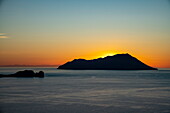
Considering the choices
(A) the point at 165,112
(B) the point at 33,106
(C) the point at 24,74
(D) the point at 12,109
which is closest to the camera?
(A) the point at 165,112

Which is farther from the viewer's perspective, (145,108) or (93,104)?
(93,104)

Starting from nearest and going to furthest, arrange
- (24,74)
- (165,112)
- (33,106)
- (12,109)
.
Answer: (165,112) < (12,109) < (33,106) < (24,74)

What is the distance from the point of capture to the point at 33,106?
859 inches

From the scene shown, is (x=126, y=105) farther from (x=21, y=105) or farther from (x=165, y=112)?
(x=21, y=105)

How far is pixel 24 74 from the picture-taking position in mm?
88250

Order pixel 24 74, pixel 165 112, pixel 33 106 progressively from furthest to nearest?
pixel 24 74, pixel 33 106, pixel 165 112

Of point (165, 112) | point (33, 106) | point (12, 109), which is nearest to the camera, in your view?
point (165, 112)

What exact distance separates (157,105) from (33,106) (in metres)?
11.5

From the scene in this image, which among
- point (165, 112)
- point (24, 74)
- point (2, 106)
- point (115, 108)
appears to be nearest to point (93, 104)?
point (115, 108)

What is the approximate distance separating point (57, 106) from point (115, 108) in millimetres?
5214

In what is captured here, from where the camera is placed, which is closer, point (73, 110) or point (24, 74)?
point (73, 110)

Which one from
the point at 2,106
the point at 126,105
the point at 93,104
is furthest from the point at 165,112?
the point at 2,106

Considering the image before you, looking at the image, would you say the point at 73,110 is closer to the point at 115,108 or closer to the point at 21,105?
the point at 115,108

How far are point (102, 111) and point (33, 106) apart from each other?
21.6ft
